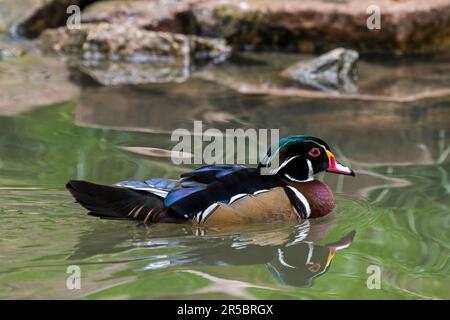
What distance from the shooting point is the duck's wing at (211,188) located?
19.8 ft

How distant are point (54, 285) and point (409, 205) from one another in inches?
118

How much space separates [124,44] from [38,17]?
72.1 inches

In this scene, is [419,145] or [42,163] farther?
[419,145]

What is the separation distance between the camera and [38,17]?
14.1 meters

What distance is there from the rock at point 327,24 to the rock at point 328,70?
148 centimetres

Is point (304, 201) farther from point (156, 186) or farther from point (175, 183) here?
point (156, 186)

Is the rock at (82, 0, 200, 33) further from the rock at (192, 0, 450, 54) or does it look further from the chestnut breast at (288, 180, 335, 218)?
the chestnut breast at (288, 180, 335, 218)

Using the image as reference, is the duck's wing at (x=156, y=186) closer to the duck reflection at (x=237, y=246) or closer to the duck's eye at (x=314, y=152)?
the duck reflection at (x=237, y=246)

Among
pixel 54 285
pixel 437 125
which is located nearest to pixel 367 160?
pixel 437 125

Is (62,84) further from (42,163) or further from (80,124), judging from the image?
(42,163)

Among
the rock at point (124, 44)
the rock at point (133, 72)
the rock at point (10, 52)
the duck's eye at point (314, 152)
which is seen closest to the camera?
the duck's eye at point (314, 152)

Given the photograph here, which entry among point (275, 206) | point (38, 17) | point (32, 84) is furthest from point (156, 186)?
point (38, 17)

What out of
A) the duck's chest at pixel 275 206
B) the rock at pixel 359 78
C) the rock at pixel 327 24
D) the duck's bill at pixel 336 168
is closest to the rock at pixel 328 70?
the rock at pixel 359 78
